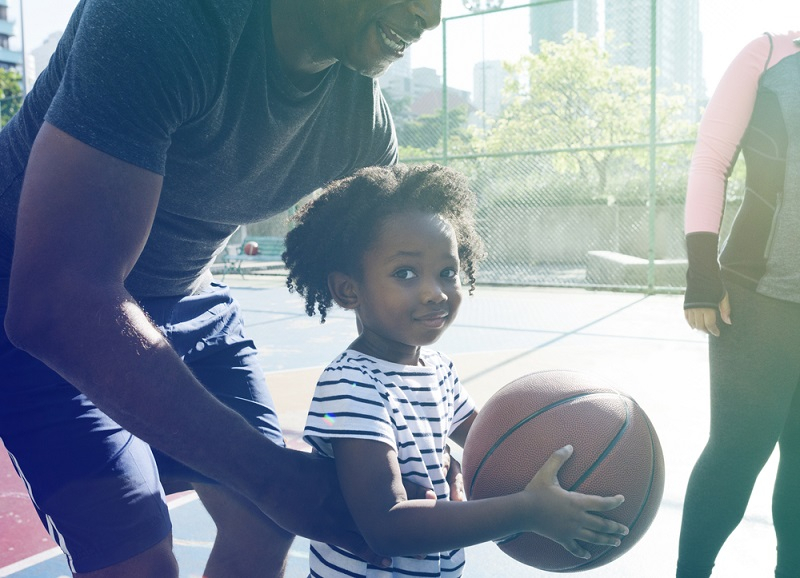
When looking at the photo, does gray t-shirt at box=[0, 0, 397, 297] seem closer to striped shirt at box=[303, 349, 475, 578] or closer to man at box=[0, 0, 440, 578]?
man at box=[0, 0, 440, 578]

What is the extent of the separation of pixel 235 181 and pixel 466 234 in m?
0.62

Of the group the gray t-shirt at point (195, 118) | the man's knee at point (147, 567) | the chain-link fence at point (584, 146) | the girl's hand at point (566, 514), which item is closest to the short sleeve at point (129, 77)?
the gray t-shirt at point (195, 118)

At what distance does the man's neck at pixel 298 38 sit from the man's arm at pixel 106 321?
1.89ft

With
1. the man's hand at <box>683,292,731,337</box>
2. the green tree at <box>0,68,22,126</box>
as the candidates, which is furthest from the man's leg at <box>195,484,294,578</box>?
the green tree at <box>0,68,22,126</box>

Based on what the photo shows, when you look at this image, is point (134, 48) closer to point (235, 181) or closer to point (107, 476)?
point (235, 181)

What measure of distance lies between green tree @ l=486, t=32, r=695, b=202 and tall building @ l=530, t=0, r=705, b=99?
78cm

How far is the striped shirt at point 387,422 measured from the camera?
1.60m

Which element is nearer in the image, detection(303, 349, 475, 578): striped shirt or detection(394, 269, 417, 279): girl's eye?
detection(303, 349, 475, 578): striped shirt

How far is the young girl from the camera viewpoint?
4.83ft

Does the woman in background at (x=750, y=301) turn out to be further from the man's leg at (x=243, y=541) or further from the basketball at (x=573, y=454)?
the man's leg at (x=243, y=541)

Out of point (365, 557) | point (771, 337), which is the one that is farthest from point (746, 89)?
point (365, 557)

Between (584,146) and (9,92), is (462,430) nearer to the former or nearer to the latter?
(584,146)

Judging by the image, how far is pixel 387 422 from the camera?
1607 millimetres

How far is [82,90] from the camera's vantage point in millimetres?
1284
